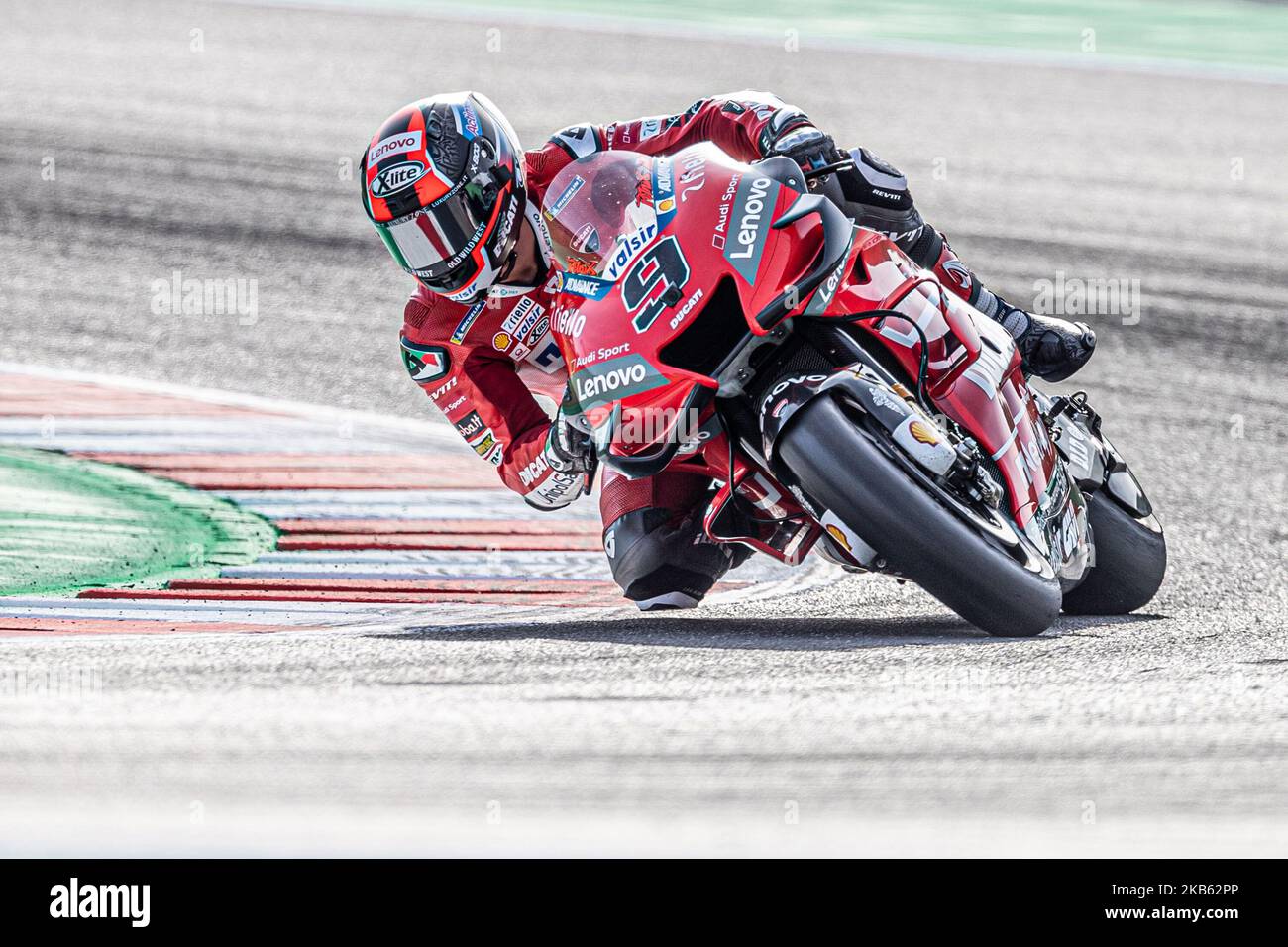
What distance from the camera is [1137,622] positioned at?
5199 mm

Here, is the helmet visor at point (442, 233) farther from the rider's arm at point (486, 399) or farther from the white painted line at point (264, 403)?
the white painted line at point (264, 403)

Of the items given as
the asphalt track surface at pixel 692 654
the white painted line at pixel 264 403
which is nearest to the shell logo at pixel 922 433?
the asphalt track surface at pixel 692 654

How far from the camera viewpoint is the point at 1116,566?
5.35 meters

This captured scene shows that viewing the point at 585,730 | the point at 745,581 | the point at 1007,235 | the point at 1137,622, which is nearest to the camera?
the point at 585,730

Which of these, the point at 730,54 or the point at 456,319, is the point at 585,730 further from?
the point at 730,54

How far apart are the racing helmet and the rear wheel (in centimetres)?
193

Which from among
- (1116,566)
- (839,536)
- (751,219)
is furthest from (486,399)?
(1116,566)

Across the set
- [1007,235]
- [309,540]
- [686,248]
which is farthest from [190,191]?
[686,248]

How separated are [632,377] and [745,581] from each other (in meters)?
1.96

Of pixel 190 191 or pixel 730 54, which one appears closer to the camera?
pixel 190 191

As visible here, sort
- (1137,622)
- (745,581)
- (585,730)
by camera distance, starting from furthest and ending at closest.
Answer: (745,581), (1137,622), (585,730)
